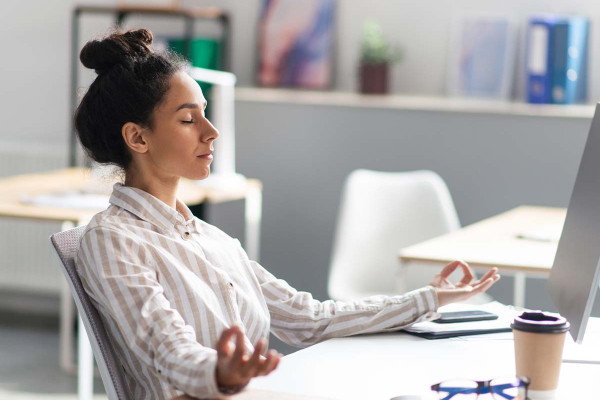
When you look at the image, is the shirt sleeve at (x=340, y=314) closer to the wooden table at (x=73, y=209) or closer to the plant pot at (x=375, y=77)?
the wooden table at (x=73, y=209)

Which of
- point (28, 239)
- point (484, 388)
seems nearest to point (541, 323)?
point (484, 388)

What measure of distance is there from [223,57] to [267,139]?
0.46 metres

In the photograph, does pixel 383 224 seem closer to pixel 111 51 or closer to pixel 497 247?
pixel 497 247

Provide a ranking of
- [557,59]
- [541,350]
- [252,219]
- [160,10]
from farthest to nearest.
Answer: [160,10] → [252,219] → [557,59] → [541,350]

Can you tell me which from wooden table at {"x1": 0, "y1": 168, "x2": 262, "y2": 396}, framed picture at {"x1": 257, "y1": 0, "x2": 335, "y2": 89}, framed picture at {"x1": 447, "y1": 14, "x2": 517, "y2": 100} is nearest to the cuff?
wooden table at {"x1": 0, "y1": 168, "x2": 262, "y2": 396}

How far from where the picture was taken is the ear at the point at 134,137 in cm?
162

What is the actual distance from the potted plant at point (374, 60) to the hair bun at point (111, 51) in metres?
2.57

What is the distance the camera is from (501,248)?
2852 mm

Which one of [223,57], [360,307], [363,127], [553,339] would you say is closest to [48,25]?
[223,57]

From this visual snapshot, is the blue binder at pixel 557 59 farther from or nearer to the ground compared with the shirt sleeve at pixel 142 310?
farther from the ground

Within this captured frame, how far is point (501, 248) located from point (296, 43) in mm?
1834

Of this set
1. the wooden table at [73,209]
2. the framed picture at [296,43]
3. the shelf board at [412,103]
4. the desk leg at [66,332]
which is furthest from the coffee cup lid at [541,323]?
the framed picture at [296,43]

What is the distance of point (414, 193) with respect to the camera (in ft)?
11.9

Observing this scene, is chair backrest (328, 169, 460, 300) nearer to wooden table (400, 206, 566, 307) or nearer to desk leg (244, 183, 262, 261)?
wooden table (400, 206, 566, 307)
